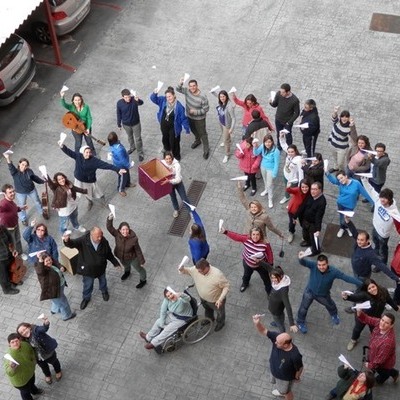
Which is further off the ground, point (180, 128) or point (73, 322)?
point (180, 128)

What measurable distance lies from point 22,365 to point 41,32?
32.4 ft

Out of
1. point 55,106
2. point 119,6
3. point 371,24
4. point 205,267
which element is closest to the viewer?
point 205,267

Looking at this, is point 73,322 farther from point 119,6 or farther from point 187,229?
point 119,6

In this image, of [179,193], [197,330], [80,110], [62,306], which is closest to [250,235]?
[197,330]

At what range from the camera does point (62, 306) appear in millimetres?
10750

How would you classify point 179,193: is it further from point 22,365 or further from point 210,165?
point 22,365

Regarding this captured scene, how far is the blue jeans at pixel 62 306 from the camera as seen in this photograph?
34.7 ft

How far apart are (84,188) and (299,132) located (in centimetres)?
438

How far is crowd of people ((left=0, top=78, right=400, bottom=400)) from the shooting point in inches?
366

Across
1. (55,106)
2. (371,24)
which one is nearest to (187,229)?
(55,106)

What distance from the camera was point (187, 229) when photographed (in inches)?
486

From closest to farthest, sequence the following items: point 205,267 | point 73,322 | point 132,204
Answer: point 205,267, point 73,322, point 132,204

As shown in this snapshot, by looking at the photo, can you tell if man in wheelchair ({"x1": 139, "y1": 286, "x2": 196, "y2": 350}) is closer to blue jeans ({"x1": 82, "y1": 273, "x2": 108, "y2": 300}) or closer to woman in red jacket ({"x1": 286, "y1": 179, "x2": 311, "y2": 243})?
blue jeans ({"x1": 82, "y1": 273, "x2": 108, "y2": 300})

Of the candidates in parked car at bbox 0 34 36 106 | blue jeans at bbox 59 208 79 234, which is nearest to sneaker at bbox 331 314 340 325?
blue jeans at bbox 59 208 79 234
